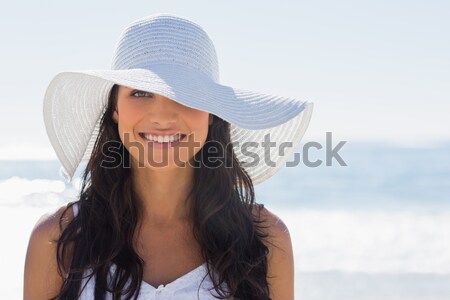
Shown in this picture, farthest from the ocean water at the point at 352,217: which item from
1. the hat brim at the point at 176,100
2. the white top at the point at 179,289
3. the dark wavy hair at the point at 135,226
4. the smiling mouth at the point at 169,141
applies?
the smiling mouth at the point at 169,141

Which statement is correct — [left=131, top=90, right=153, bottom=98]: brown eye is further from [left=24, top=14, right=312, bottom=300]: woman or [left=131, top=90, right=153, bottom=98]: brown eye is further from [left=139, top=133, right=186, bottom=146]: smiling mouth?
[left=139, top=133, right=186, bottom=146]: smiling mouth

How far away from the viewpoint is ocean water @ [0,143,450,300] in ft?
29.5

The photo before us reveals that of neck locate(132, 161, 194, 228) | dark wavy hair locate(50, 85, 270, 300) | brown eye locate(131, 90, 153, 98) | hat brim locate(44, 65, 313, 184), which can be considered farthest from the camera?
neck locate(132, 161, 194, 228)

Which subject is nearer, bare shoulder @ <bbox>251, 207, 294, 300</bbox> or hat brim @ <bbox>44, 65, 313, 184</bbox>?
hat brim @ <bbox>44, 65, 313, 184</bbox>

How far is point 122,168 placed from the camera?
141 inches

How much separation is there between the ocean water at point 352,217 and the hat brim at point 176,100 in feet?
3.73

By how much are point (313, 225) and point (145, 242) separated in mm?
9709

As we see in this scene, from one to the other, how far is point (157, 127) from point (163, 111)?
72mm

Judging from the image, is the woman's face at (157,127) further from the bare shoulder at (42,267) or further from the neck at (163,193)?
the bare shoulder at (42,267)

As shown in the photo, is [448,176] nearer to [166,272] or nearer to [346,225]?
[346,225]

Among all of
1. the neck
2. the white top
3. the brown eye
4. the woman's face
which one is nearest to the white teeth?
the woman's face

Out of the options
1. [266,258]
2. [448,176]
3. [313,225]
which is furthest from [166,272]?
[448,176]

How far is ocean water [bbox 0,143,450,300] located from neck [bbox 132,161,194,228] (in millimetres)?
1309

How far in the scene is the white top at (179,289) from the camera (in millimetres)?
3277
